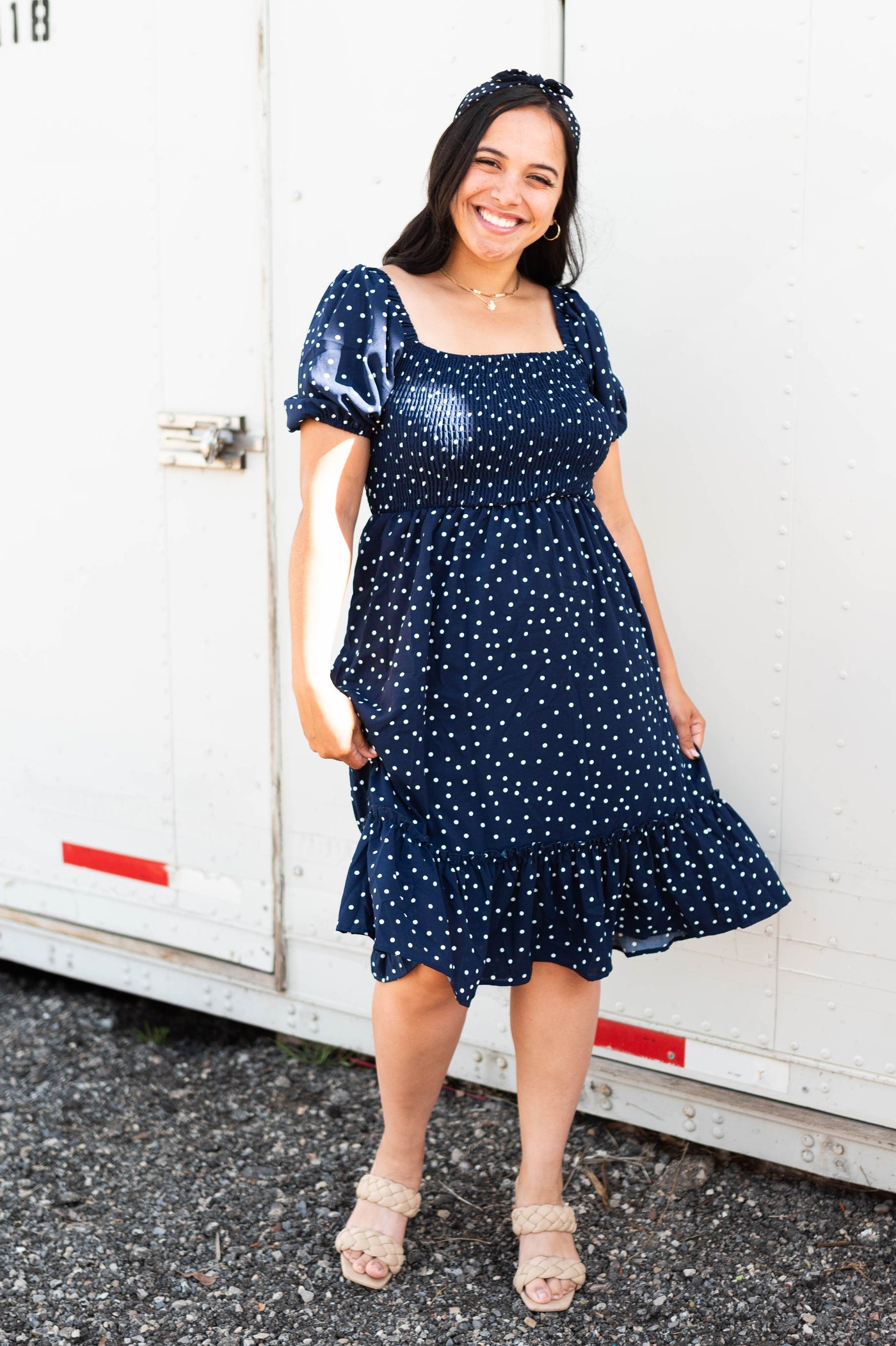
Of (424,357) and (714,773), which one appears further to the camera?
(714,773)

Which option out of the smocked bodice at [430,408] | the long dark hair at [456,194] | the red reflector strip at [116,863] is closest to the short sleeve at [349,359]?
the smocked bodice at [430,408]

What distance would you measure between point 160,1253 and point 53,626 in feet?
4.57

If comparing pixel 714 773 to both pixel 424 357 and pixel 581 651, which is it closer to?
pixel 581 651

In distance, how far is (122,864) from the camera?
3.12 m

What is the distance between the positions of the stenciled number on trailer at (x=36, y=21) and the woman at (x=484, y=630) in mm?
1244

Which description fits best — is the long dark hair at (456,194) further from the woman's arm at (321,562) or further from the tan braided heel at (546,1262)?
the tan braided heel at (546,1262)

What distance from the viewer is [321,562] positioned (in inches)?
77.0

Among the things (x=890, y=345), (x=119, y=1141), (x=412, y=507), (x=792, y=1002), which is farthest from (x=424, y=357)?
(x=119, y=1141)

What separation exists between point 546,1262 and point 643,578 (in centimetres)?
115

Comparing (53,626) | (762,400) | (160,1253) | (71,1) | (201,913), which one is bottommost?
(160,1253)

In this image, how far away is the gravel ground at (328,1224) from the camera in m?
2.19

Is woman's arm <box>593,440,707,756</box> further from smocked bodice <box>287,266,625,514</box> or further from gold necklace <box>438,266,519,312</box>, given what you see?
gold necklace <box>438,266,519,312</box>

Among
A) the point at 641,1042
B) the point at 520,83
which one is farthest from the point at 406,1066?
the point at 520,83

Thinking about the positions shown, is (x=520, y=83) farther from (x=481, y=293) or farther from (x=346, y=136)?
(x=346, y=136)
